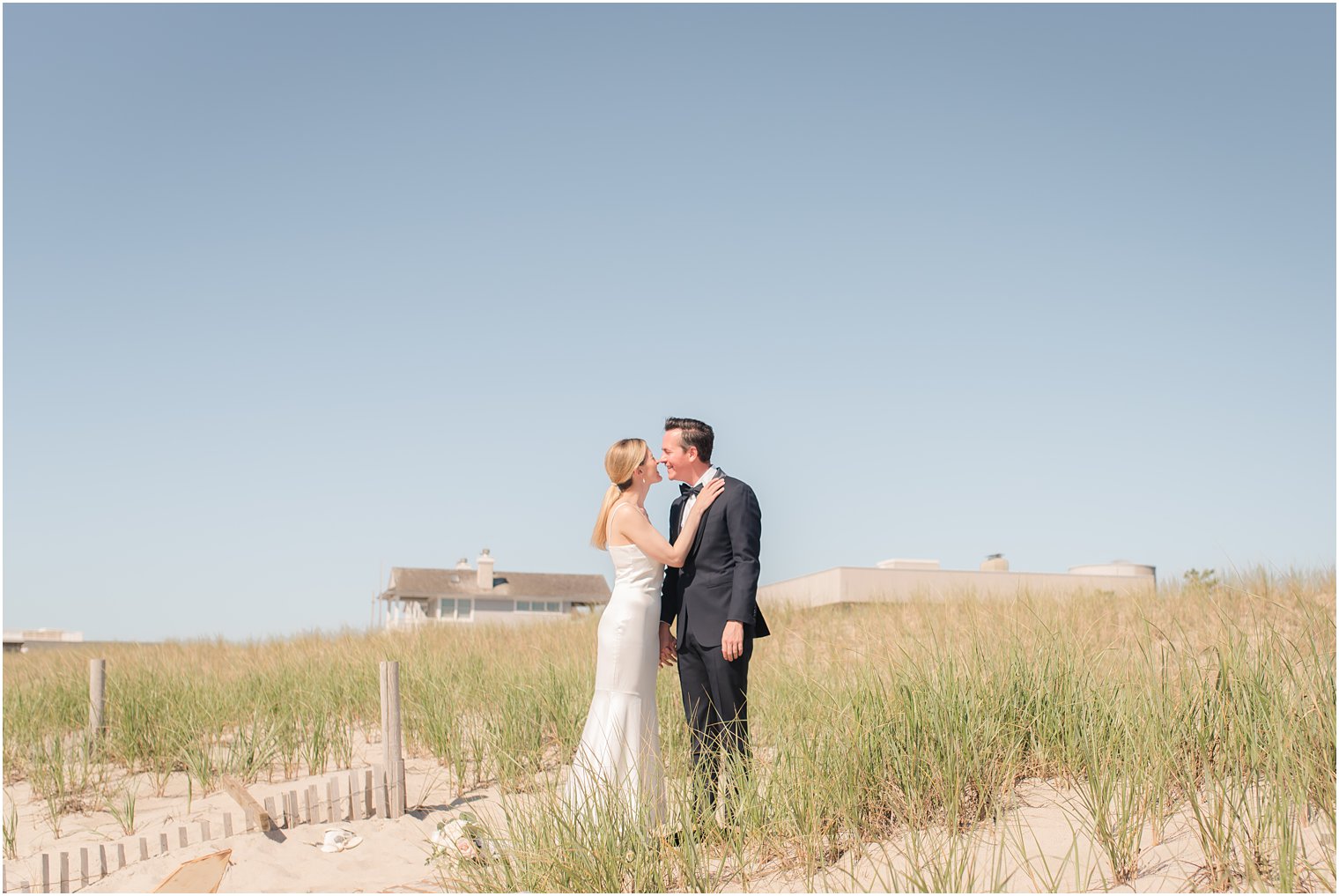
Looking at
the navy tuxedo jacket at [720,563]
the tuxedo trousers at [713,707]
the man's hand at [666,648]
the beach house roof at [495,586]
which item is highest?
the navy tuxedo jacket at [720,563]

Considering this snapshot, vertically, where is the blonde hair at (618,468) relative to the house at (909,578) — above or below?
above

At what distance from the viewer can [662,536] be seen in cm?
547

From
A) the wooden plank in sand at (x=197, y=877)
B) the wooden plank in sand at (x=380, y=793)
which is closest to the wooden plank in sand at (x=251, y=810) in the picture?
the wooden plank in sand at (x=197, y=877)

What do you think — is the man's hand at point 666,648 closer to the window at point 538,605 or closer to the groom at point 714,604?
the groom at point 714,604

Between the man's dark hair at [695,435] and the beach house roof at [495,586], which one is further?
the beach house roof at [495,586]

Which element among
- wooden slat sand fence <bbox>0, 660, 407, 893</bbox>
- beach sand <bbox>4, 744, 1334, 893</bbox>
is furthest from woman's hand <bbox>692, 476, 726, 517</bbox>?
wooden slat sand fence <bbox>0, 660, 407, 893</bbox>

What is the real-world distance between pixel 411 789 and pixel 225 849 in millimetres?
1874

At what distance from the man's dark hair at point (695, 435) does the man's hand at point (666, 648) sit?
106 centimetres

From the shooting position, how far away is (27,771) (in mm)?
9750

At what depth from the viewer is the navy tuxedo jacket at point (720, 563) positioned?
545cm

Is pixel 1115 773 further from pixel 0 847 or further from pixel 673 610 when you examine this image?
pixel 0 847

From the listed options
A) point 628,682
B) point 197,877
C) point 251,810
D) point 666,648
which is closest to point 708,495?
point 666,648

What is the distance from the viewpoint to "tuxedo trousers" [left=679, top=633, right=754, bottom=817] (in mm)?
5238

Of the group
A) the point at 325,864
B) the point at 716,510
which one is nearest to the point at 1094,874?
the point at 716,510
